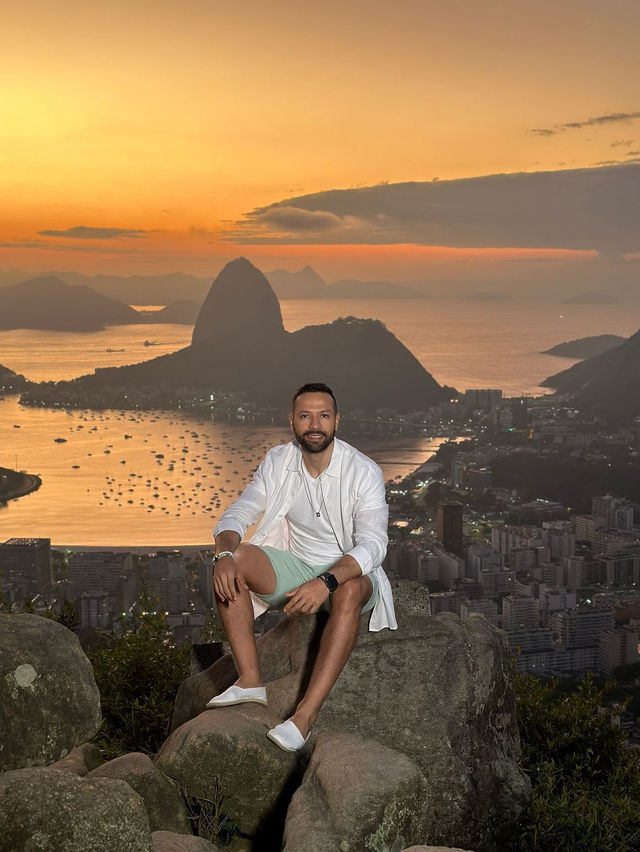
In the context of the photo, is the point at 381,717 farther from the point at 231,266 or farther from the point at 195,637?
the point at 231,266

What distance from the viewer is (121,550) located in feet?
80.6

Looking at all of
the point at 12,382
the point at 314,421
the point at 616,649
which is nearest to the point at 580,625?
A: the point at 616,649

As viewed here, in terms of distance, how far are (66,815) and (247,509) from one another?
63.1 inches

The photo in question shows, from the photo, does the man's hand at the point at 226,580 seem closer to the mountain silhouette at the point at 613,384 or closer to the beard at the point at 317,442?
the beard at the point at 317,442

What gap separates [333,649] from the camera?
11.6ft

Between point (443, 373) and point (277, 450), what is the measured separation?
151ft

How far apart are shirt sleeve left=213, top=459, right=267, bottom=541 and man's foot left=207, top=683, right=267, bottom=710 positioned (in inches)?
22.9

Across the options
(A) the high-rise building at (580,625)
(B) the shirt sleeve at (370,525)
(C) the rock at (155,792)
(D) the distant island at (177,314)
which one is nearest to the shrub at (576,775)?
(B) the shirt sleeve at (370,525)

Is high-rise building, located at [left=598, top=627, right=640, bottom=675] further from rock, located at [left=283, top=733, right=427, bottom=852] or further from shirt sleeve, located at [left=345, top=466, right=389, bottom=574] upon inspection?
rock, located at [left=283, top=733, right=427, bottom=852]

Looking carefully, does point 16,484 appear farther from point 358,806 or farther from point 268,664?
point 358,806

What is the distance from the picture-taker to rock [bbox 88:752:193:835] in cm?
324

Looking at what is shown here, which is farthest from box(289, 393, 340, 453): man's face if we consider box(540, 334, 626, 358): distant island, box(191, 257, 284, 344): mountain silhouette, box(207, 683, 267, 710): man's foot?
box(191, 257, 284, 344): mountain silhouette

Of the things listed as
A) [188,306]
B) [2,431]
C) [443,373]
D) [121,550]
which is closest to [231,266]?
[188,306]

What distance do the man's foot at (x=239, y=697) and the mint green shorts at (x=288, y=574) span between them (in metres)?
0.36
